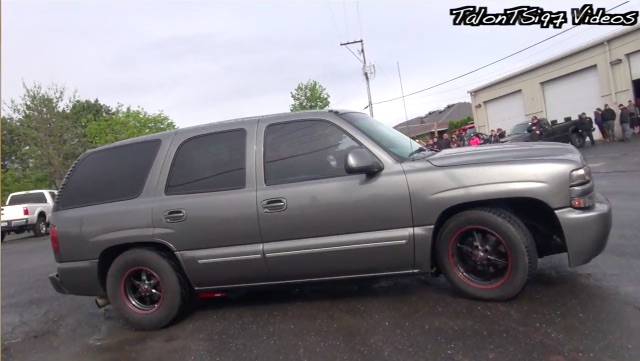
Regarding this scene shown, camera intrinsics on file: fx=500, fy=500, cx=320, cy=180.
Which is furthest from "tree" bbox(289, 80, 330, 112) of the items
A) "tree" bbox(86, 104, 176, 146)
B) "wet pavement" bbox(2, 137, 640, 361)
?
"wet pavement" bbox(2, 137, 640, 361)

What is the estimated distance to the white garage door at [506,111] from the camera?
30027 millimetres

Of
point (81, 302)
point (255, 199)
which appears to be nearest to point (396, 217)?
point (255, 199)

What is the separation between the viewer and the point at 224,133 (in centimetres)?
439

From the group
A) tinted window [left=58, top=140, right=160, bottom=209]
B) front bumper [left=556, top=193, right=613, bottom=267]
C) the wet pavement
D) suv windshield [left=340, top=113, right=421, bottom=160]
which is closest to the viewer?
the wet pavement

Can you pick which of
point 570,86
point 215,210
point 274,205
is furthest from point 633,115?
point 215,210

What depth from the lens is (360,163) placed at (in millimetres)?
3756

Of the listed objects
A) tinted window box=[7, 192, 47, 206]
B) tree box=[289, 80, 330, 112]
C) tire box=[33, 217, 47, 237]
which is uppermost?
tree box=[289, 80, 330, 112]

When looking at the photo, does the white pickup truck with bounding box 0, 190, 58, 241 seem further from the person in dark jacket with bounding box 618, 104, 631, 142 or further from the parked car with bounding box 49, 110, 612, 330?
the person in dark jacket with bounding box 618, 104, 631, 142

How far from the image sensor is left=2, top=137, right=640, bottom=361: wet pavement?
10.6 ft

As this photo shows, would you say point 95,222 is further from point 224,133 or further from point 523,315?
point 523,315

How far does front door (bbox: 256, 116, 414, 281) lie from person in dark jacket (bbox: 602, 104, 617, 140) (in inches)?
791

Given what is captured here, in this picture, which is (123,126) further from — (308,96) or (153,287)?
(153,287)

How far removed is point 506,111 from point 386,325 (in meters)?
30.2

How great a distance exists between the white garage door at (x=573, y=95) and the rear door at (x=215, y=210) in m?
24.3
